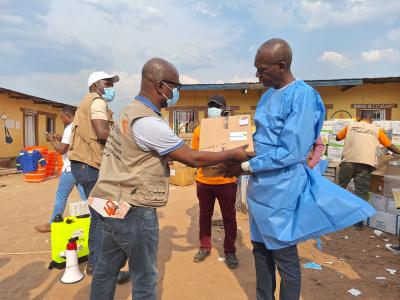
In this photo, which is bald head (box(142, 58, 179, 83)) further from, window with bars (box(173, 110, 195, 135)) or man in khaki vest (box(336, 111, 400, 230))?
window with bars (box(173, 110, 195, 135))

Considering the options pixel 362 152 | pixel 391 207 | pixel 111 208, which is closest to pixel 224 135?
pixel 111 208

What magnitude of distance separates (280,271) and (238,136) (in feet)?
3.34

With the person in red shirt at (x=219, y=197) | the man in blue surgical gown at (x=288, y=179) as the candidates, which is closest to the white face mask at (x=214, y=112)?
the person in red shirt at (x=219, y=197)

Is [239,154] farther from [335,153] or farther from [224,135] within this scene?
[335,153]

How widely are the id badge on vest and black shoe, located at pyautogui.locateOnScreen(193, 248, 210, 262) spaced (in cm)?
225

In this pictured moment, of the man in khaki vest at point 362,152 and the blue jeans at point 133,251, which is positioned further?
the man in khaki vest at point 362,152

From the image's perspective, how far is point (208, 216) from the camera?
404 cm

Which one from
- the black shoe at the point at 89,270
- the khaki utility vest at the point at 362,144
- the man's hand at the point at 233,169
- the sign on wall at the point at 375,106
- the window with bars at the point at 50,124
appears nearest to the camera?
the man's hand at the point at 233,169

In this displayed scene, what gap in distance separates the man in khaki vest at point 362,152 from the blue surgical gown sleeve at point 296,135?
14.0 feet

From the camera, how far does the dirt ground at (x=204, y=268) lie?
321 centimetres

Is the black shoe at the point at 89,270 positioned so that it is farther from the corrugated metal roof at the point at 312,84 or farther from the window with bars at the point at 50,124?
the window with bars at the point at 50,124

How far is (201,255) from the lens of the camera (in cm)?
403

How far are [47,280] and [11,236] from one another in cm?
189

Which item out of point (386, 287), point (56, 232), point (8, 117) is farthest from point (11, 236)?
point (8, 117)
